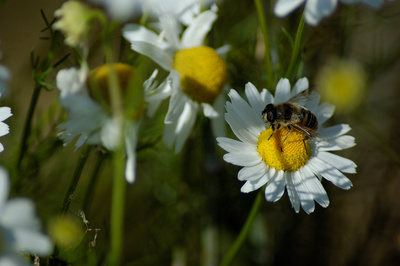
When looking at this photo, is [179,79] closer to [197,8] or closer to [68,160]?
[197,8]

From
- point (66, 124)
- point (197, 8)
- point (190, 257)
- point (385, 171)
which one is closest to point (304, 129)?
point (197, 8)

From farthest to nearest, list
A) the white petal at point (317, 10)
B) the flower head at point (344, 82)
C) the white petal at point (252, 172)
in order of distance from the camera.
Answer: the flower head at point (344, 82)
the white petal at point (252, 172)
the white petal at point (317, 10)

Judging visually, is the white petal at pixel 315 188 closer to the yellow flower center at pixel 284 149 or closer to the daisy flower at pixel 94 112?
the yellow flower center at pixel 284 149

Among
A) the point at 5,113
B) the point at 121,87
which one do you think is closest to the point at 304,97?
the point at 121,87

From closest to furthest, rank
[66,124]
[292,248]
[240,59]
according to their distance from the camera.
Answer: [66,124]
[240,59]
[292,248]

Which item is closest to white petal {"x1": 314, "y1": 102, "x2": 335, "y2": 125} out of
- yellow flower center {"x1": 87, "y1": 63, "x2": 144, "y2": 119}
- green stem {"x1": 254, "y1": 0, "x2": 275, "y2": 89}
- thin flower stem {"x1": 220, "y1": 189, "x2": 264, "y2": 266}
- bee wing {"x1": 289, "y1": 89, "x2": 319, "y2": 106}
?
bee wing {"x1": 289, "y1": 89, "x2": 319, "y2": 106}

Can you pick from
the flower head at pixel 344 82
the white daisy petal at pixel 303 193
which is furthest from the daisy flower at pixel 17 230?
the flower head at pixel 344 82

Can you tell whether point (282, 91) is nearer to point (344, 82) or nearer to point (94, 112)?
point (94, 112)
